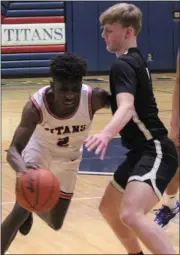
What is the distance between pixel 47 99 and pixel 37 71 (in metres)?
11.7

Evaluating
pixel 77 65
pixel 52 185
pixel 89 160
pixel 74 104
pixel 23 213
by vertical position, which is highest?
pixel 77 65

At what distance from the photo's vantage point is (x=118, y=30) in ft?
11.6

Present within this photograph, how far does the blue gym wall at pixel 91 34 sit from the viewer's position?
1513 cm

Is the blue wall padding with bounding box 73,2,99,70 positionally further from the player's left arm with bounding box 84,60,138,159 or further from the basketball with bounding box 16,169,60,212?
the basketball with bounding box 16,169,60,212

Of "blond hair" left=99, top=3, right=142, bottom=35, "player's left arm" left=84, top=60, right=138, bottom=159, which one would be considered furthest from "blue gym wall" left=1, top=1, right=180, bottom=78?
"player's left arm" left=84, top=60, right=138, bottom=159

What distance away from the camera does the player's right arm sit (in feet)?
11.1

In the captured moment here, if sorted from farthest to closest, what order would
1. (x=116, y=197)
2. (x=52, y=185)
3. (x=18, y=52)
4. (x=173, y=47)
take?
(x=173, y=47)
(x=18, y=52)
(x=116, y=197)
(x=52, y=185)

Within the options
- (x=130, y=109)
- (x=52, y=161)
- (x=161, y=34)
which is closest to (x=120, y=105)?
(x=130, y=109)

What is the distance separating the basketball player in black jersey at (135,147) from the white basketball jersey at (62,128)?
0.84ft

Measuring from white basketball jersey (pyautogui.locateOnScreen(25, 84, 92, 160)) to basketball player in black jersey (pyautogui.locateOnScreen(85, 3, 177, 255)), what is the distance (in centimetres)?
25

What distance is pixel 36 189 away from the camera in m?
3.31

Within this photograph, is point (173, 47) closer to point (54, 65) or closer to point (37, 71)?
point (37, 71)

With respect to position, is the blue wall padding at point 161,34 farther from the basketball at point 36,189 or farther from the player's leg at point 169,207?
the basketball at point 36,189

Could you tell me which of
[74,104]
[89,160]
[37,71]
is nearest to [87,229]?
[74,104]
